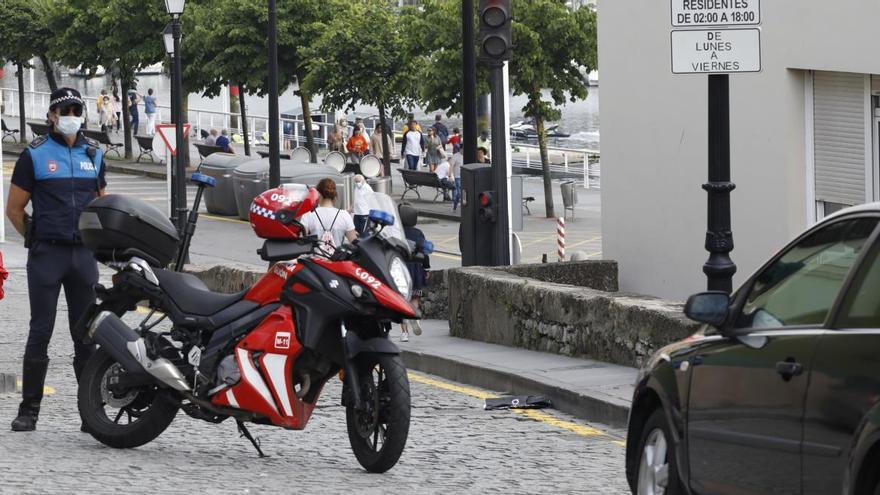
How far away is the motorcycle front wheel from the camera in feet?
26.9

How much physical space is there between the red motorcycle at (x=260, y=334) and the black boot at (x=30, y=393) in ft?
1.56

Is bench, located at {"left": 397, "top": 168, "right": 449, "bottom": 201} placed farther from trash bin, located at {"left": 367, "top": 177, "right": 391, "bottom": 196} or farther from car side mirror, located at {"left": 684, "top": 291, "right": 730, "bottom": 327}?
car side mirror, located at {"left": 684, "top": 291, "right": 730, "bottom": 327}

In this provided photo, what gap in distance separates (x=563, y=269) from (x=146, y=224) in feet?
24.5

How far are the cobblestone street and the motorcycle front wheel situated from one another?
0.11 meters

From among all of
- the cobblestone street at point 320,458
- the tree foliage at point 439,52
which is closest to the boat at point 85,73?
the tree foliage at point 439,52

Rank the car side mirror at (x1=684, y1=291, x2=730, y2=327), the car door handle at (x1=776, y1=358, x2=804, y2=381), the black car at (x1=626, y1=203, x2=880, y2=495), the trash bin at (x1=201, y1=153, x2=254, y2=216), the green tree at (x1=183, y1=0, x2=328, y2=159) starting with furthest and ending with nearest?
1. the green tree at (x1=183, y1=0, x2=328, y2=159)
2. the trash bin at (x1=201, y1=153, x2=254, y2=216)
3. the car side mirror at (x1=684, y1=291, x2=730, y2=327)
4. the car door handle at (x1=776, y1=358, x2=804, y2=381)
5. the black car at (x1=626, y1=203, x2=880, y2=495)

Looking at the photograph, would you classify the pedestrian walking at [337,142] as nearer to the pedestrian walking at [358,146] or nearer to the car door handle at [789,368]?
the pedestrian walking at [358,146]

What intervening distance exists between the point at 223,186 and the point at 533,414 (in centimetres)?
2626

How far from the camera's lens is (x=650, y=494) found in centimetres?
693

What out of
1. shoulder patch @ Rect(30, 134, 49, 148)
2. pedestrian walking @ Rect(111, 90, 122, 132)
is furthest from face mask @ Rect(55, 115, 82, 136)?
pedestrian walking @ Rect(111, 90, 122, 132)

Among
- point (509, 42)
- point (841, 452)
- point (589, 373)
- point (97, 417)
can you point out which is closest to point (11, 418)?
point (97, 417)

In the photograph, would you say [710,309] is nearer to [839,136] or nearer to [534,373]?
[534,373]

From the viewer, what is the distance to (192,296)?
882 centimetres

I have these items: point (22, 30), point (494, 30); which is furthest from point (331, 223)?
point (22, 30)
